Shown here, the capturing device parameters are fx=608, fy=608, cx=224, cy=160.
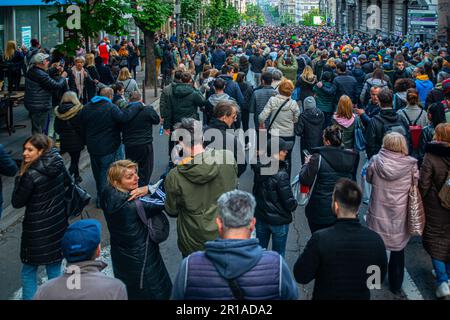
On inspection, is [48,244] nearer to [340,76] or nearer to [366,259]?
[366,259]

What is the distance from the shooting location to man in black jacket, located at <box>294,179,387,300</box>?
4016mm

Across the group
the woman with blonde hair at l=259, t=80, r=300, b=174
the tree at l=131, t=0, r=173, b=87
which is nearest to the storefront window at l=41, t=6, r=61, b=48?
the tree at l=131, t=0, r=173, b=87

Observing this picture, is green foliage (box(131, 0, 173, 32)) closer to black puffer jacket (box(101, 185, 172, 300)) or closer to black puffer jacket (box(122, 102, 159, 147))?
black puffer jacket (box(122, 102, 159, 147))

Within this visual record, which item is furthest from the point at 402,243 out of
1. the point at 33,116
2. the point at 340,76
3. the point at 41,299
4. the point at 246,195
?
the point at 33,116

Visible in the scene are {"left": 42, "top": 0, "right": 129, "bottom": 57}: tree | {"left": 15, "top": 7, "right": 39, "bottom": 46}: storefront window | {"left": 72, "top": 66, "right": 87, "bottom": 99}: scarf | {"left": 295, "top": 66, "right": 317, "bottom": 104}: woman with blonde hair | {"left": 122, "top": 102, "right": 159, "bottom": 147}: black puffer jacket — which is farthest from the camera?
{"left": 15, "top": 7, "right": 39, "bottom": 46}: storefront window

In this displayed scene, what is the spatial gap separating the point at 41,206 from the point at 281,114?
4.38 metres

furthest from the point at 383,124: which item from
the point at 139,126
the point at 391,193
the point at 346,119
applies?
the point at 139,126

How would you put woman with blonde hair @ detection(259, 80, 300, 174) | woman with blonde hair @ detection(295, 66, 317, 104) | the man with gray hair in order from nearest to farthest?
the man with gray hair, woman with blonde hair @ detection(259, 80, 300, 174), woman with blonde hair @ detection(295, 66, 317, 104)

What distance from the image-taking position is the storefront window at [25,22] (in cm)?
2481

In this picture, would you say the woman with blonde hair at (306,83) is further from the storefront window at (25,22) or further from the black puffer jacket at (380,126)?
the storefront window at (25,22)

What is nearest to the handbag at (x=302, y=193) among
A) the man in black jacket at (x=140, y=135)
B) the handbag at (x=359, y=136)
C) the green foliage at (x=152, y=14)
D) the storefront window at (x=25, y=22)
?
the handbag at (x=359, y=136)

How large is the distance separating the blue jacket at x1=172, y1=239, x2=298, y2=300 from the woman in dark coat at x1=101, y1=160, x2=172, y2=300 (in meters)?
1.66

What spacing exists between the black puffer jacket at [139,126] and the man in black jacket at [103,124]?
Result: 3.4 inches

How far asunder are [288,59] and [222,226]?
12320 mm
